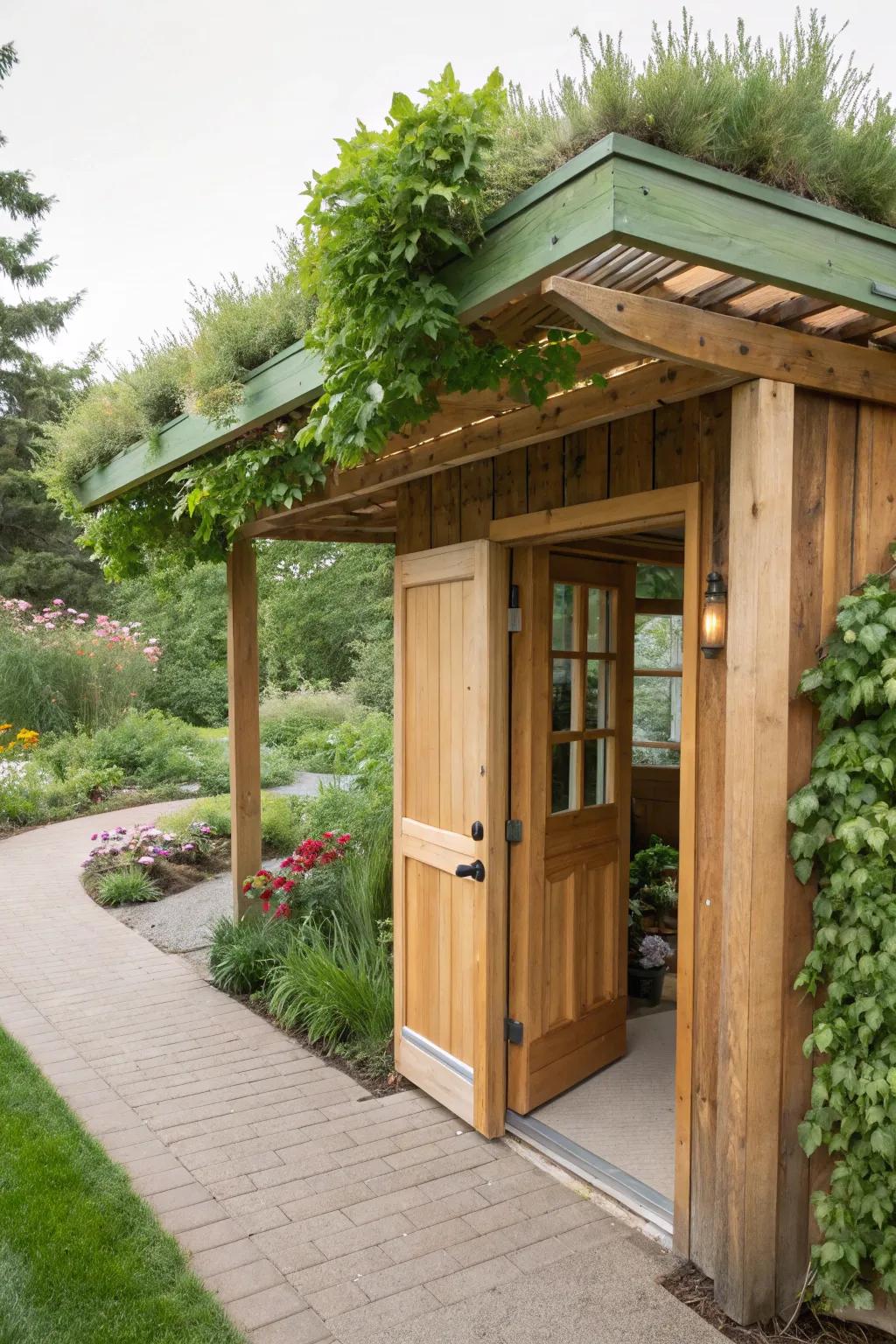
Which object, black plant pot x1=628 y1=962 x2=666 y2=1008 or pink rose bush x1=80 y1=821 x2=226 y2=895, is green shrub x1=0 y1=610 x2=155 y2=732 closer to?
pink rose bush x1=80 y1=821 x2=226 y2=895

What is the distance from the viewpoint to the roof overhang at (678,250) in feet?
6.49

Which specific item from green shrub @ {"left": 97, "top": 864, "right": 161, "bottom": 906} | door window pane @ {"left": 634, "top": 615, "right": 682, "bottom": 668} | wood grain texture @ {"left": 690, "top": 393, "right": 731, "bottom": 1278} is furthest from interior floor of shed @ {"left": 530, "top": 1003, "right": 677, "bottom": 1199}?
green shrub @ {"left": 97, "top": 864, "right": 161, "bottom": 906}

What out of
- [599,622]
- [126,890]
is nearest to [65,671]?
[126,890]

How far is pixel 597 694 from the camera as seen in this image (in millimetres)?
4055

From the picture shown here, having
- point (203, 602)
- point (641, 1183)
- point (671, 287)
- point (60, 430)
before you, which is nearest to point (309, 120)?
point (203, 602)

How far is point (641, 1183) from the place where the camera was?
3.19m

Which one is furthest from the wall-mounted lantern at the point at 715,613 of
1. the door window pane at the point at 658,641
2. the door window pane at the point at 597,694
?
the door window pane at the point at 658,641

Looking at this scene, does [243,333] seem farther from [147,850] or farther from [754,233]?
[147,850]

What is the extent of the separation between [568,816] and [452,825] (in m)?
0.48

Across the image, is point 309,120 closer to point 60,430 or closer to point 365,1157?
point 60,430

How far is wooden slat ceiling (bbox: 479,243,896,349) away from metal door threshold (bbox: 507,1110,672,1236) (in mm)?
2659

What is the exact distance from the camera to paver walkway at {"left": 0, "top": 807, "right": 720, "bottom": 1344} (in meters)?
2.59

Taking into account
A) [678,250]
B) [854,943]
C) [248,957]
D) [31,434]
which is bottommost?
[248,957]

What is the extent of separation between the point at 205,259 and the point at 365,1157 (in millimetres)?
25347
